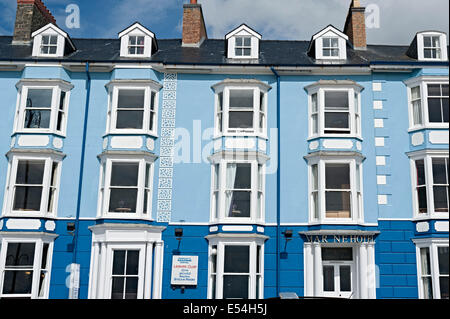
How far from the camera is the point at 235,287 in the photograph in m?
15.0

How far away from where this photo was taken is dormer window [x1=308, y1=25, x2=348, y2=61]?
1788 centimetres

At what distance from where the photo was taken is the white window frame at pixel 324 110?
1614 centimetres

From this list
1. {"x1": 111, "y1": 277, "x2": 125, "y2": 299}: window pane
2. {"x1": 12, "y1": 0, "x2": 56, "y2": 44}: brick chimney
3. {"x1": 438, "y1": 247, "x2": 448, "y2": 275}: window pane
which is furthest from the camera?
{"x1": 12, "y1": 0, "x2": 56, "y2": 44}: brick chimney

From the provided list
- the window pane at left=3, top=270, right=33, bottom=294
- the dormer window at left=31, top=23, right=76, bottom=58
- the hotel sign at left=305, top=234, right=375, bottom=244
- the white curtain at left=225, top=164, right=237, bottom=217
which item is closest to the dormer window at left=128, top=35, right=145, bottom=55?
the dormer window at left=31, top=23, right=76, bottom=58

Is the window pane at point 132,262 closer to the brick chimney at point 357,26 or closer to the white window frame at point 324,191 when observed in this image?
the white window frame at point 324,191

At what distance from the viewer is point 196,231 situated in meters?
15.6

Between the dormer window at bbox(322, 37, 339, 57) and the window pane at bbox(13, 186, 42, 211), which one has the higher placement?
the dormer window at bbox(322, 37, 339, 57)

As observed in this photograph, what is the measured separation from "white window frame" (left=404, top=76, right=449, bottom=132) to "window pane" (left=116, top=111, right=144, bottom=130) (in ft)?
30.0

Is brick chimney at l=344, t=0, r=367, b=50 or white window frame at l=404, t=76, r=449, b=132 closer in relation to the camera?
white window frame at l=404, t=76, r=449, b=132

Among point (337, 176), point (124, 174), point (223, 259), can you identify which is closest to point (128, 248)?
point (124, 174)

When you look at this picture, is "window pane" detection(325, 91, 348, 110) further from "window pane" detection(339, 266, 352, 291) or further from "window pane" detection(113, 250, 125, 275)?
"window pane" detection(113, 250, 125, 275)

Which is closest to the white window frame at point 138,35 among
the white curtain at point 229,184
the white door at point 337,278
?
the white curtain at point 229,184

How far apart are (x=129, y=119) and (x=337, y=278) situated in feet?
28.5
